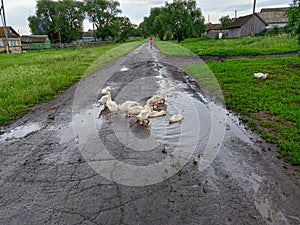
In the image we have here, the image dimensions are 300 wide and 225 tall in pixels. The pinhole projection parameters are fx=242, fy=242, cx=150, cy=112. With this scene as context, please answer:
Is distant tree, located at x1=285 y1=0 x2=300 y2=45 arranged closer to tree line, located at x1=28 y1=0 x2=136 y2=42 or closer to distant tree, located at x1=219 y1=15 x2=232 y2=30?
distant tree, located at x1=219 y1=15 x2=232 y2=30

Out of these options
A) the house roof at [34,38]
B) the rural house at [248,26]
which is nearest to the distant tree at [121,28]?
the house roof at [34,38]

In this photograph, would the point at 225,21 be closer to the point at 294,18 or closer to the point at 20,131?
the point at 294,18

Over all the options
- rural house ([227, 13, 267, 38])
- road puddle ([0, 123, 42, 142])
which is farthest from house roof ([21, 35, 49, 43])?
road puddle ([0, 123, 42, 142])

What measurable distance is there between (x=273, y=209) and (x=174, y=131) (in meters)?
2.98

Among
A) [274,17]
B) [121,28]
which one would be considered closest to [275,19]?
[274,17]

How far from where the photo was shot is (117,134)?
5707 millimetres

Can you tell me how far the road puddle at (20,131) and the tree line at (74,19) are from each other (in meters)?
64.3

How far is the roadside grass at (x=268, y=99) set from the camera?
5.17 metres

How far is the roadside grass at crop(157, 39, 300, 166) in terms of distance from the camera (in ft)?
17.0

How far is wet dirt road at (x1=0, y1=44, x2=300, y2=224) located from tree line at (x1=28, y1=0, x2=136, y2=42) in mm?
65398

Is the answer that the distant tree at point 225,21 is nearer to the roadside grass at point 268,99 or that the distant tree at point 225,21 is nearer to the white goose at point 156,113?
the roadside grass at point 268,99

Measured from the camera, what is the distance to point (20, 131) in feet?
20.0

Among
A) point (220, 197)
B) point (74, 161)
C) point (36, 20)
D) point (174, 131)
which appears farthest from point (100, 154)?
point (36, 20)

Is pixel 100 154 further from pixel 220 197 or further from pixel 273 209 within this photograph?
pixel 273 209
